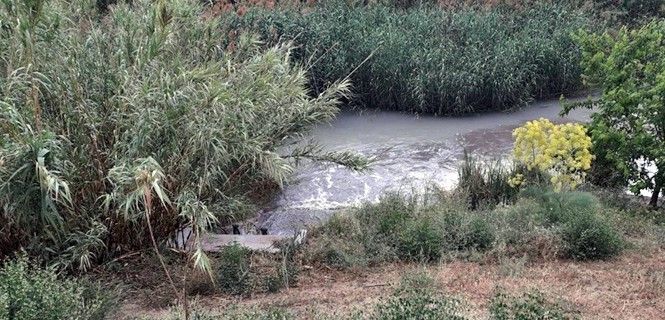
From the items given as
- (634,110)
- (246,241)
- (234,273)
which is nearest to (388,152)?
(634,110)

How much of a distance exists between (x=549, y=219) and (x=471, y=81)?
4.86 meters

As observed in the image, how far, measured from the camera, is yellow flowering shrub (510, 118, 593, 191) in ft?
20.7

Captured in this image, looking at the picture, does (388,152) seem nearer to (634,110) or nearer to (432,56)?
(432,56)

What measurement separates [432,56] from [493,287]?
6477 millimetres

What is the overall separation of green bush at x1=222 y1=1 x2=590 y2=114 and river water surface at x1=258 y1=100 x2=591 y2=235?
0.26m

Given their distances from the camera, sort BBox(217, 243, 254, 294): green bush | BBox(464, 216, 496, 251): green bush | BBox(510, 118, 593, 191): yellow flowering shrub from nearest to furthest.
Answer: BBox(217, 243, 254, 294): green bush, BBox(464, 216, 496, 251): green bush, BBox(510, 118, 593, 191): yellow flowering shrub

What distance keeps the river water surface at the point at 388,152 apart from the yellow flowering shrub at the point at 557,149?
4.30 feet

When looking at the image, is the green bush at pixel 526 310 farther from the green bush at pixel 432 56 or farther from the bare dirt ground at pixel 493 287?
the green bush at pixel 432 56

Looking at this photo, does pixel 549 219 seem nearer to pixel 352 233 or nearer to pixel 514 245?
pixel 514 245

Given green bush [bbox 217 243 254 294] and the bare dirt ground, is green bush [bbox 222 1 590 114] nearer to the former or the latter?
the bare dirt ground

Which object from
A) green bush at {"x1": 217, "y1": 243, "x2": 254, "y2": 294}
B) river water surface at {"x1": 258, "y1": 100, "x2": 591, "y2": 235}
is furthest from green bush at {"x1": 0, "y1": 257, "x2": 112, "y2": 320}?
river water surface at {"x1": 258, "y1": 100, "x2": 591, "y2": 235}


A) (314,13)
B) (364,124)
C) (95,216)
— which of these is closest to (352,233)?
(95,216)

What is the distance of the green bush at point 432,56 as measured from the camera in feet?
35.4

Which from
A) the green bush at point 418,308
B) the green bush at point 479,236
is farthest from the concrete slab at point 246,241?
the green bush at point 418,308
